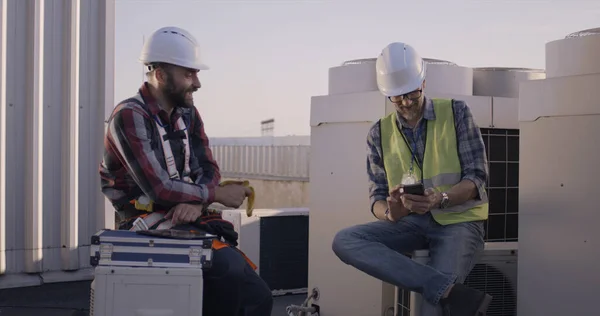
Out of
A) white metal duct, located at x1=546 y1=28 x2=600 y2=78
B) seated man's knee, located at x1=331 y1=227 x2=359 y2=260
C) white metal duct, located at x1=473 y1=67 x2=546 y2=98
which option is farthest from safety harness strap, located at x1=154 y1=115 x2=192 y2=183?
white metal duct, located at x1=473 y1=67 x2=546 y2=98

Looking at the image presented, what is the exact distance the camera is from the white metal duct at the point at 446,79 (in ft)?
13.8

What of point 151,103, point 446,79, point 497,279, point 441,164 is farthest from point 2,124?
point 497,279

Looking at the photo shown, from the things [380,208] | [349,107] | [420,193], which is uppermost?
[349,107]

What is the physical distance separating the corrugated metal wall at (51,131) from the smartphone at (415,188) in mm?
3057

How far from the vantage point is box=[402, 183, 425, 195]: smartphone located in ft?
11.0

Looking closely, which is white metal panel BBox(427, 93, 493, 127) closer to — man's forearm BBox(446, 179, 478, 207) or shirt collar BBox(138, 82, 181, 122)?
man's forearm BBox(446, 179, 478, 207)

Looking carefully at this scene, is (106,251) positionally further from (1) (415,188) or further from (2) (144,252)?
(1) (415,188)

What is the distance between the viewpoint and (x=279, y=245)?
5434mm

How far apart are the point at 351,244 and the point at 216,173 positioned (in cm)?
77

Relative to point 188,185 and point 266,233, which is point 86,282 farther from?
point 188,185

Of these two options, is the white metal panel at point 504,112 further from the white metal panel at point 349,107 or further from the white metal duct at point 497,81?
the white metal panel at point 349,107

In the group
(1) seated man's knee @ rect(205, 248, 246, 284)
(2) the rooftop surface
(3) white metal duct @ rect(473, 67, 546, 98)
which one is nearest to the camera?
(1) seated man's knee @ rect(205, 248, 246, 284)

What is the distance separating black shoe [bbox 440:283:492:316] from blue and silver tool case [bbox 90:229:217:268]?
1.21 metres

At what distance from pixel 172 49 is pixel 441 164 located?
1.47 m
